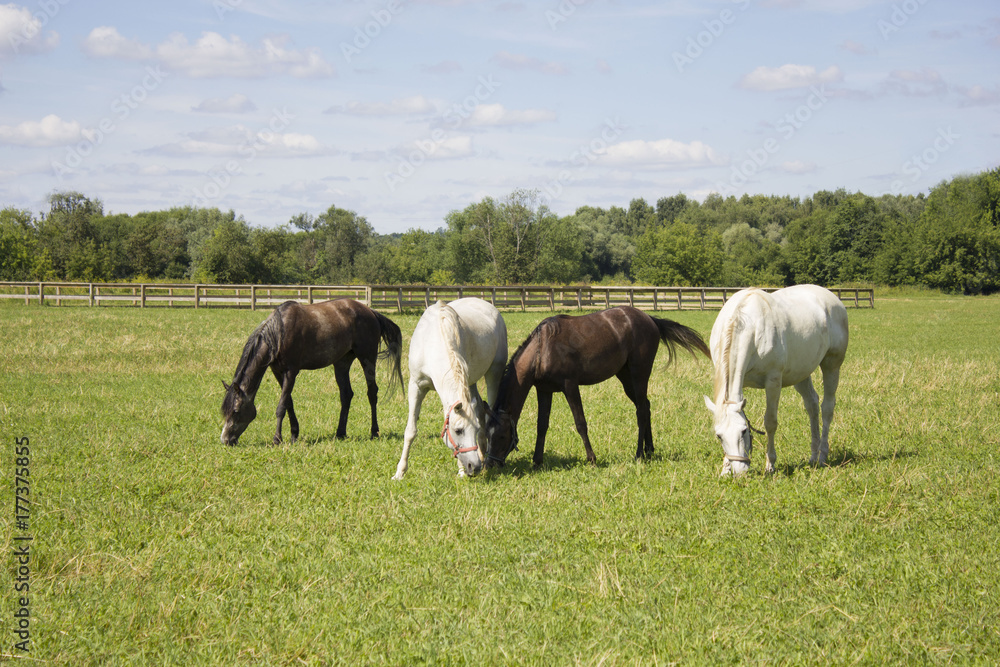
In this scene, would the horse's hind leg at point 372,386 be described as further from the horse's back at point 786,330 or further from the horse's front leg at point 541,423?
the horse's back at point 786,330

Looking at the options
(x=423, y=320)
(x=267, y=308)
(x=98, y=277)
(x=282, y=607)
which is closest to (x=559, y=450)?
(x=423, y=320)

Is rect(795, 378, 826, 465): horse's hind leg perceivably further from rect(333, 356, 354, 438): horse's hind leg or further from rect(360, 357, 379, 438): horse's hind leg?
rect(333, 356, 354, 438): horse's hind leg

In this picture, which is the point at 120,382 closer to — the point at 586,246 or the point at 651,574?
the point at 651,574

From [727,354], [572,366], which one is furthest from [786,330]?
[572,366]

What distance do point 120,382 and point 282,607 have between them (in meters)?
10.2

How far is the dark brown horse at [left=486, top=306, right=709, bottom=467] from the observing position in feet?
23.7

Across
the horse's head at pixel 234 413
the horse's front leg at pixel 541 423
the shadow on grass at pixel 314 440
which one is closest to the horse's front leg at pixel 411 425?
the horse's front leg at pixel 541 423

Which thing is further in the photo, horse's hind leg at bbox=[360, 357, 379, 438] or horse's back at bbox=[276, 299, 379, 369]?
horse's hind leg at bbox=[360, 357, 379, 438]

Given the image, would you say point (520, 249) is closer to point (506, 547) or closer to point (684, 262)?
point (684, 262)

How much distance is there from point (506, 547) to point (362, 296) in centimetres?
2968

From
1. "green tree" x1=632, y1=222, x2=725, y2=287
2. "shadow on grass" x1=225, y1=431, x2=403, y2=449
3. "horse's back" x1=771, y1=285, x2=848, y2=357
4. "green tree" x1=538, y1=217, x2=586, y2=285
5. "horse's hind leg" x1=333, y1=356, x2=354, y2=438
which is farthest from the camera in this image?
"green tree" x1=538, y1=217, x2=586, y2=285

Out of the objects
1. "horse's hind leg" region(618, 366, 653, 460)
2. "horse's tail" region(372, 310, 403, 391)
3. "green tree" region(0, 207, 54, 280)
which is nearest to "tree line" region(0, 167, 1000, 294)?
"green tree" region(0, 207, 54, 280)

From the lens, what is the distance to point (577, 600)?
4.20 metres

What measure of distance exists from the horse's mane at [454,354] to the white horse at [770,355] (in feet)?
7.21
